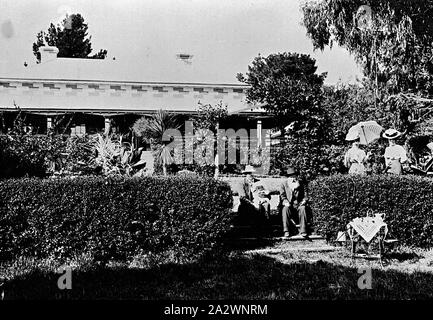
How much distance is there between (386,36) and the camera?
1471cm

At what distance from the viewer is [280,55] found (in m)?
45.7

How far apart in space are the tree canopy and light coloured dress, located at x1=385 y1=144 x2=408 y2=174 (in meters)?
5.31

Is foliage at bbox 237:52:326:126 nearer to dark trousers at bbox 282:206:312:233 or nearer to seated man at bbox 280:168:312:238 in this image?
seated man at bbox 280:168:312:238

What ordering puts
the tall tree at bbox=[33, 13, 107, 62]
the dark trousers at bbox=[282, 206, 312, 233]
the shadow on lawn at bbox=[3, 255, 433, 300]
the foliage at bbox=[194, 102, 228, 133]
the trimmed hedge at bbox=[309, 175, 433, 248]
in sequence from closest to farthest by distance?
the shadow on lawn at bbox=[3, 255, 433, 300]
the trimmed hedge at bbox=[309, 175, 433, 248]
the dark trousers at bbox=[282, 206, 312, 233]
the foliage at bbox=[194, 102, 228, 133]
the tall tree at bbox=[33, 13, 107, 62]

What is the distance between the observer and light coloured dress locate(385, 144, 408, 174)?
10172 millimetres

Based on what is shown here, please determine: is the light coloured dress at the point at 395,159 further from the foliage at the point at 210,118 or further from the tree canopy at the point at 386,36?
the foliage at the point at 210,118

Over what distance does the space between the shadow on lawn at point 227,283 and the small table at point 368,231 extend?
28.2 inches

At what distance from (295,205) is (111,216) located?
400 centimetres

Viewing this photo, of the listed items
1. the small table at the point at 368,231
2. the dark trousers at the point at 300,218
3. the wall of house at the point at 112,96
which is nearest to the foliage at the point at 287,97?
the dark trousers at the point at 300,218

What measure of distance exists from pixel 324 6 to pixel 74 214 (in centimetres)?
1118

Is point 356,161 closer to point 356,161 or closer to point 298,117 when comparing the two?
point 356,161

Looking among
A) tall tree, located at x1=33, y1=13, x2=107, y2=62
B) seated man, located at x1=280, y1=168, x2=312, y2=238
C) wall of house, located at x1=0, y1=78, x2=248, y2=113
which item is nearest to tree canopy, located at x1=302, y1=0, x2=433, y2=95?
seated man, located at x1=280, y1=168, x2=312, y2=238

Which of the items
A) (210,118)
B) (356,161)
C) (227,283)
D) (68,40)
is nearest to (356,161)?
(356,161)

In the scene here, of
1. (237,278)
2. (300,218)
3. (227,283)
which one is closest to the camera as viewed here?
(227,283)
